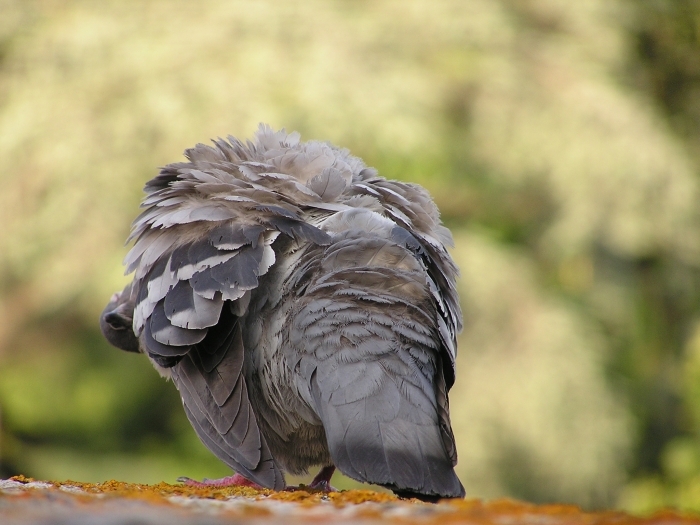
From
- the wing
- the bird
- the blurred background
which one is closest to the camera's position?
the bird

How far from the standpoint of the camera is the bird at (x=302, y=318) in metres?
3.18

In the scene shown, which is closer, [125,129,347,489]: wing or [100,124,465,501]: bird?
[100,124,465,501]: bird

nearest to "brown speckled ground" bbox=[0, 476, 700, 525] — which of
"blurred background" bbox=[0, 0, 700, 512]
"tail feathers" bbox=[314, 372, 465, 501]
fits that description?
"tail feathers" bbox=[314, 372, 465, 501]

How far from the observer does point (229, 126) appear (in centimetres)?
1010

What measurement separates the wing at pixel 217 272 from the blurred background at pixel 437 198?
5.78m

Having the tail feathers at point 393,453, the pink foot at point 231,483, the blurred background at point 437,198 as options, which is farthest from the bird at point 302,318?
the blurred background at point 437,198

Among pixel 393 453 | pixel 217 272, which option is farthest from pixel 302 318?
pixel 393 453

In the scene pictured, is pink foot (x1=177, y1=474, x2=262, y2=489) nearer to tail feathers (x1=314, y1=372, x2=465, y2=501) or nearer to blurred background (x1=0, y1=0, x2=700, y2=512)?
tail feathers (x1=314, y1=372, x2=465, y2=501)

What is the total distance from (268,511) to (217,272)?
1.46 meters

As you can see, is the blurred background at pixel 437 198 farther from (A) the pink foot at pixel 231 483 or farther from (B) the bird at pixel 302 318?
(A) the pink foot at pixel 231 483

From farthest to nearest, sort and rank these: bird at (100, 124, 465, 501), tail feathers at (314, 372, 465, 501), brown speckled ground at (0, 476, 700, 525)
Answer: bird at (100, 124, 465, 501) → tail feathers at (314, 372, 465, 501) → brown speckled ground at (0, 476, 700, 525)

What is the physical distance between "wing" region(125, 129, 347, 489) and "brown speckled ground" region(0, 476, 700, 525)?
0.62 metres

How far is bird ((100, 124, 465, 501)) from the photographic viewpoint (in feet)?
10.4

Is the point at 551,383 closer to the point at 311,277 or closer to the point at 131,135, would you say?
the point at 131,135
